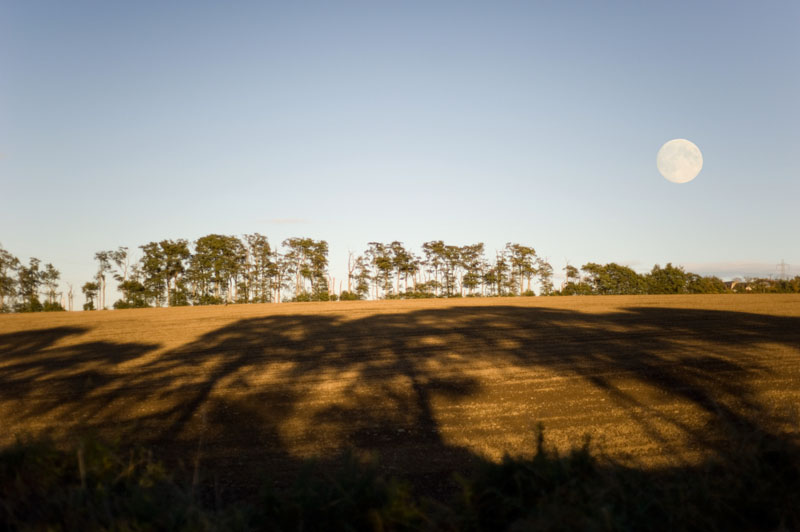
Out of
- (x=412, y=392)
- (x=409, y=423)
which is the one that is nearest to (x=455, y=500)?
(x=409, y=423)

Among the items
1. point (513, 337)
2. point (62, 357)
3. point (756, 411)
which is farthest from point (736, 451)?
point (62, 357)

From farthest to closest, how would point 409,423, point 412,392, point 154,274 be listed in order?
point 154,274, point 412,392, point 409,423

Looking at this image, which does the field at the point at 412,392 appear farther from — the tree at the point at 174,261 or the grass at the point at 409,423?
the tree at the point at 174,261

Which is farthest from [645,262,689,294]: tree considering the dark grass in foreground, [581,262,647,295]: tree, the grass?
the dark grass in foreground

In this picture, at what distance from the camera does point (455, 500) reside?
15.5 feet

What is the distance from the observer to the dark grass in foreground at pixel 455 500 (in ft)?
12.9

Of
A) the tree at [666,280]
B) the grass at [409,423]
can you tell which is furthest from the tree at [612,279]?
the grass at [409,423]

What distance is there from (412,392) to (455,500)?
8.18m

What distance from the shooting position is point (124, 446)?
9.45m

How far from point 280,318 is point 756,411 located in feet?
80.3

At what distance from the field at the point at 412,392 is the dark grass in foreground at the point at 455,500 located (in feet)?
1.76

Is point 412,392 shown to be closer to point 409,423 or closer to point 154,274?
point 409,423

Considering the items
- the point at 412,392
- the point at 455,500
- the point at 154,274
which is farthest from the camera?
the point at 154,274

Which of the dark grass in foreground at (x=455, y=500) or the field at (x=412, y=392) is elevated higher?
the dark grass in foreground at (x=455, y=500)
